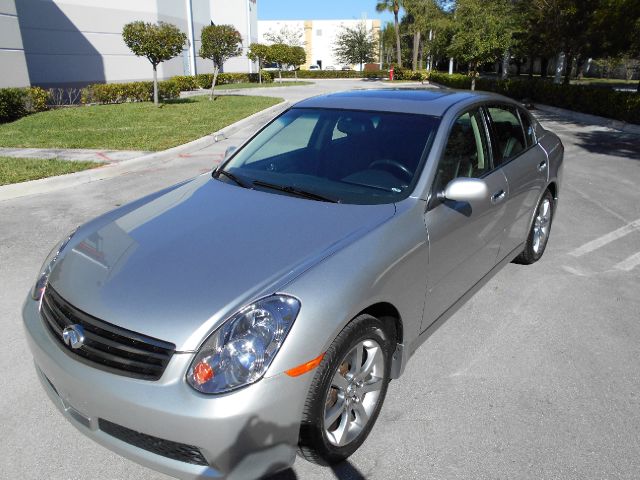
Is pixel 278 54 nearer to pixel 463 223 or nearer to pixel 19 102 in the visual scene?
pixel 19 102

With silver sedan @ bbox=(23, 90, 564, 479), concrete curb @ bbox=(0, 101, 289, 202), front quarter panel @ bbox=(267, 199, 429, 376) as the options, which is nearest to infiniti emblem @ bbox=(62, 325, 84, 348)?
silver sedan @ bbox=(23, 90, 564, 479)

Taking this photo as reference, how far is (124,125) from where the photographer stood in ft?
47.5

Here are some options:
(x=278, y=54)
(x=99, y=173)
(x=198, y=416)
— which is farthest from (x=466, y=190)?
(x=278, y=54)

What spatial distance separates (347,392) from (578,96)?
19416 millimetres

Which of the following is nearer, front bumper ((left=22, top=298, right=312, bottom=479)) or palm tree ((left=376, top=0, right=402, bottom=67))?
front bumper ((left=22, top=298, right=312, bottom=479))

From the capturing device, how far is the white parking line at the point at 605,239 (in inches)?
215

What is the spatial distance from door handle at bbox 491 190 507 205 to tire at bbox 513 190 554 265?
1092mm

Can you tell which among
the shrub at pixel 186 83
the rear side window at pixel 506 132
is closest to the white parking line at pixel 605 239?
the rear side window at pixel 506 132

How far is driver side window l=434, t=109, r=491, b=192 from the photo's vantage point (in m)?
3.21

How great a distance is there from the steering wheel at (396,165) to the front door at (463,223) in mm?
172

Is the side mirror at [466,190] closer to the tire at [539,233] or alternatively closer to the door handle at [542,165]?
the door handle at [542,165]

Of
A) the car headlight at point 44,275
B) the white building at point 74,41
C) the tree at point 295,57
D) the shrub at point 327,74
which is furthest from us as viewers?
the shrub at point 327,74

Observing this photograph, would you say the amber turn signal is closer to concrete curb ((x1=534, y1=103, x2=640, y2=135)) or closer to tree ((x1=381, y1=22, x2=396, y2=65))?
concrete curb ((x1=534, y1=103, x2=640, y2=135))

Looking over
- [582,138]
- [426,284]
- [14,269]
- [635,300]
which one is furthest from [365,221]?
[582,138]
